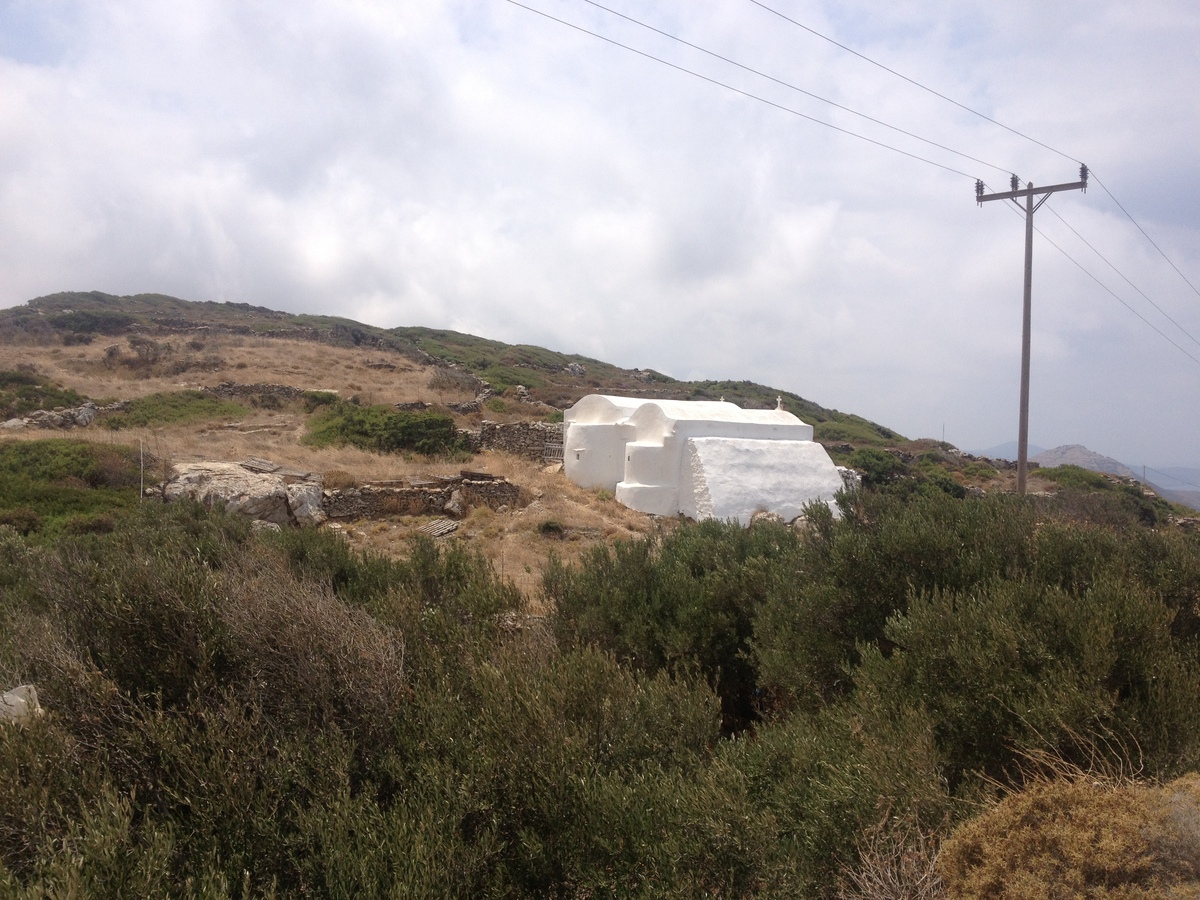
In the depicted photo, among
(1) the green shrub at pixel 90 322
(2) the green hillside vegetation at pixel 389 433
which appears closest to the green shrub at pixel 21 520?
(2) the green hillside vegetation at pixel 389 433

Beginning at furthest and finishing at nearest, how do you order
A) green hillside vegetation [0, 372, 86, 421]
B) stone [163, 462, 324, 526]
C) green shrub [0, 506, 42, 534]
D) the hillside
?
green hillside vegetation [0, 372, 86, 421] → stone [163, 462, 324, 526] → green shrub [0, 506, 42, 534] → the hillside

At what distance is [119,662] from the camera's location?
4.18m

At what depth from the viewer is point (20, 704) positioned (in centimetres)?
379

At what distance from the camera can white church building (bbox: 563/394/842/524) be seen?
17.4 metres

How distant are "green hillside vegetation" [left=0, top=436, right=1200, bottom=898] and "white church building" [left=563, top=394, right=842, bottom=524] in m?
11.2

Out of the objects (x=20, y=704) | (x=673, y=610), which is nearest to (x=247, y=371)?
(x=673, y=610)

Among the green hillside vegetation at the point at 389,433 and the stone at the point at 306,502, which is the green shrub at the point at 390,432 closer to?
the green hillside vegetation at the point at 389,433

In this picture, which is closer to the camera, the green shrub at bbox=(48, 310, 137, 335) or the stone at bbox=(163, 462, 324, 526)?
the stone at bbox=(163, 462, 324, 526)

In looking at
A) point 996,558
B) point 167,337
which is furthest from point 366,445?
point 167,337

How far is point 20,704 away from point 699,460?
1488 centimetres

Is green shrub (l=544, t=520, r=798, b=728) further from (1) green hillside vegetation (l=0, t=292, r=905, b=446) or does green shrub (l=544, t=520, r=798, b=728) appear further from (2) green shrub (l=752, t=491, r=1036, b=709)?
(1) green hillside vegetation (l=0, t=292, r=905, b=446)

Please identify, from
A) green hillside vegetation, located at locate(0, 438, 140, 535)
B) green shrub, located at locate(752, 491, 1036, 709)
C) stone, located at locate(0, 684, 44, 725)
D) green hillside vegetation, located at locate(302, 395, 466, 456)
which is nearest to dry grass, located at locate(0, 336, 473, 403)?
green hillside vegetation, located at locate(302, 395, 466, 456)

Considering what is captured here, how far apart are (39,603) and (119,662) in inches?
153

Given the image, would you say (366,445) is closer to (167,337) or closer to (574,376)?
(167,337)
